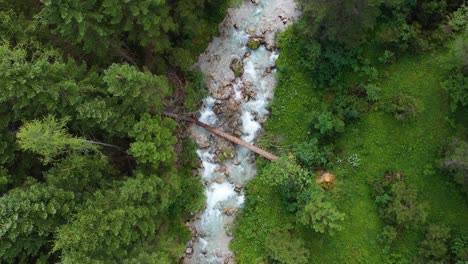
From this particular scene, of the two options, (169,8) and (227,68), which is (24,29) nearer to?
(169,8)

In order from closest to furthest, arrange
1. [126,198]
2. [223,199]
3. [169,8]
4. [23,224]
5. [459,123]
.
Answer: [23,224]
[126,198]
[169,8]
[459,123]
[223,199]

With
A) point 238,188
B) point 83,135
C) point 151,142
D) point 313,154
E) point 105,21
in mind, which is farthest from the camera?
point 238,188

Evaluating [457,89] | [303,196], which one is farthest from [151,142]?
[457,89]

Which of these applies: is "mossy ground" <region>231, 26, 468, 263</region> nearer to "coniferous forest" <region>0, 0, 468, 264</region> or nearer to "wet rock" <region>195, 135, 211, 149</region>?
"coniferous forest" <region>0, 0, 468, 264</region>

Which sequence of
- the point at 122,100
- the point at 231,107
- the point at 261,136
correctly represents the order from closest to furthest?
the point at 122,100 → the point at 261,136 → the point at 231,107

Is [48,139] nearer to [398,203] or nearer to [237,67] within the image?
[237,67]

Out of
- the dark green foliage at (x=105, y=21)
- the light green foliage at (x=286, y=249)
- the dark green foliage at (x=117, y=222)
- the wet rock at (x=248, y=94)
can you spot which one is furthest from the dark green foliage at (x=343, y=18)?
the dark green foliage at (x=117, y=222)

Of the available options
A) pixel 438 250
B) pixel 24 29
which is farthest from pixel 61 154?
pixel 438 250
